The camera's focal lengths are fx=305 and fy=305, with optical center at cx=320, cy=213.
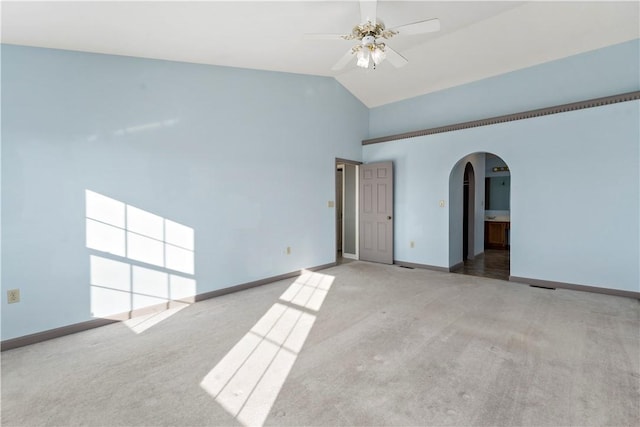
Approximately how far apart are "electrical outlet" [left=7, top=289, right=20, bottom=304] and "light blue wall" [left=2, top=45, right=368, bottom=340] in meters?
0.04

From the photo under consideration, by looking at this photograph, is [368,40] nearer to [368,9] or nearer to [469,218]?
[368,9]

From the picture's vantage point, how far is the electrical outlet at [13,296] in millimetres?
2701

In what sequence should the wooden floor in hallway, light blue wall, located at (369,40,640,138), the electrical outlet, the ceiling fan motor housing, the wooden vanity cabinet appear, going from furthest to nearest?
the wooden vanity cabinet < the wooden floor in hallway < light blue wall, located at (369,40,640,138) < the ceiling fan motor housing < the electrical outlet

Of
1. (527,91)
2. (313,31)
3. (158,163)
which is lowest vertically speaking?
(158,163)

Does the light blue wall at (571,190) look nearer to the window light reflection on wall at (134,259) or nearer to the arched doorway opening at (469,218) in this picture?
the arched doorway opening at (469,218)

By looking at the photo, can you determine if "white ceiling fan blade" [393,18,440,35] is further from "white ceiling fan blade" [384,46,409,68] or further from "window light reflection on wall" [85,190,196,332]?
"window light reflection on wall" [85,190,196,332]

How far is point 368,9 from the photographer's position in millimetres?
2639

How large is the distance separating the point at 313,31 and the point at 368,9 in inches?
45.0

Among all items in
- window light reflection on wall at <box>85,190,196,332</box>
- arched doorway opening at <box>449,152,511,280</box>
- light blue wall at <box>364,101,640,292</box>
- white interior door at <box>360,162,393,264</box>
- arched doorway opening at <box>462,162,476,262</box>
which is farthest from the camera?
arched doorway opening at <box>462,162,476,262</box>

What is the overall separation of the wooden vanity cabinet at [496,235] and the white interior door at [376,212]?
3651 millimetres

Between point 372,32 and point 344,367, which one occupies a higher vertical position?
point 372,32

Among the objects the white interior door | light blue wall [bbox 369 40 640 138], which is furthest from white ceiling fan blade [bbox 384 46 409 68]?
the white interior door

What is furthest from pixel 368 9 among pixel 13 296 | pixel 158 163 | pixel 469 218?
pixel 469 218

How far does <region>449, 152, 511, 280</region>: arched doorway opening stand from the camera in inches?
218
